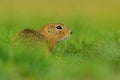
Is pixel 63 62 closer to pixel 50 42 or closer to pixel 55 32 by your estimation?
pixel 50 42

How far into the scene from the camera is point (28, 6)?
24.4m

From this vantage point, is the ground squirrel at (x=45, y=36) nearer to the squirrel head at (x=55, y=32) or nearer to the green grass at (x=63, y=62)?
the squirrel head at (x=55, y=32)

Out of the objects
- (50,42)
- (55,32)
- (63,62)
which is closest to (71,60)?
(63,62)

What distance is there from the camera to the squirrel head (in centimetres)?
1106

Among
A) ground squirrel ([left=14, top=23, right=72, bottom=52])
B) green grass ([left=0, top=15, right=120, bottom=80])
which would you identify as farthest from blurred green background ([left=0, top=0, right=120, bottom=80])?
ground squirrel ([left=14, top=23, right=72, bottom=52])

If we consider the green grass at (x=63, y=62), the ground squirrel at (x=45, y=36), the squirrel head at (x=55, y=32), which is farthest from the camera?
the squirrel head at (x=55, y=32)

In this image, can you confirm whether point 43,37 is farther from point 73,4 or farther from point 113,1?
point 113,1

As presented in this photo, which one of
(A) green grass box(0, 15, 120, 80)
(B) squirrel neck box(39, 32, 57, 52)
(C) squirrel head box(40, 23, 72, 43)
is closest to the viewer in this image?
(A) green grass box(0, 15, 120, 80)

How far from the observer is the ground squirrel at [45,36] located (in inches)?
398

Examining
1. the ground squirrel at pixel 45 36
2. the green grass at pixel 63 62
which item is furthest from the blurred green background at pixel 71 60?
the ground squirrel at pixel 45 36

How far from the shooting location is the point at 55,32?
37.0ft

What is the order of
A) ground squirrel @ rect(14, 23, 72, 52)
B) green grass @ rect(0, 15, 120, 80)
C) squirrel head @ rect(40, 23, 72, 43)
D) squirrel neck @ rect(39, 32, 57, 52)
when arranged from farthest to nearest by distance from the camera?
squirrel head @ rect(40, 23, 72, 43) → squirrel neck @ rect(39, 32, 57, 52) → ground squirrel @ rect(14, 23, 72, 52) → green grass @ rect(0, 15, 120, 80)

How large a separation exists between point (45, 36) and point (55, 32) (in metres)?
0.42

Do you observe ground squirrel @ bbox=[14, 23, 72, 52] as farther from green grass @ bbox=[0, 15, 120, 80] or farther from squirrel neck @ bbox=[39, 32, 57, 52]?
green grass @ bbox=[0, 15, 120, 80]
